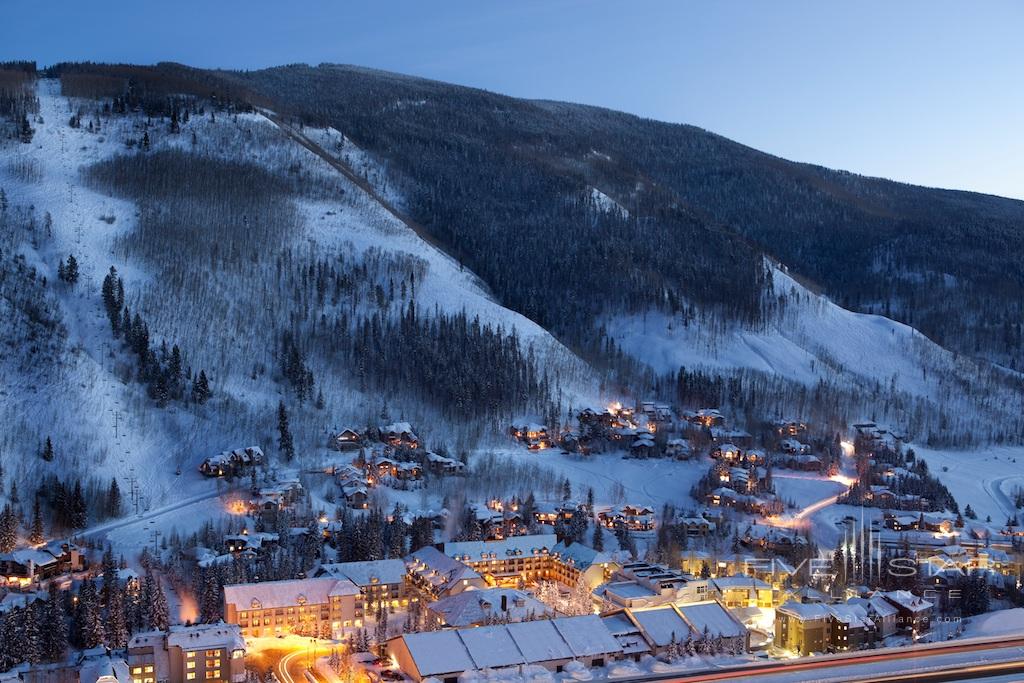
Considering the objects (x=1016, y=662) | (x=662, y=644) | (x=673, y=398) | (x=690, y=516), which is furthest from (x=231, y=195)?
(x=1016, y=662)

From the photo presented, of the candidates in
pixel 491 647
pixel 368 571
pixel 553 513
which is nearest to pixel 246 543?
pixel 368 571

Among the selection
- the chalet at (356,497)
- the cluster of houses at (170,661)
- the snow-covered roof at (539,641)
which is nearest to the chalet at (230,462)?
the chalet at (356,497)

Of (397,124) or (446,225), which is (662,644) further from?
(397,124)

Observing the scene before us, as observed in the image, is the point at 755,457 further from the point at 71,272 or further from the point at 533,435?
the point at 71,272

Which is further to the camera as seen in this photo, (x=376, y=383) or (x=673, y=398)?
(x=673, y=398)

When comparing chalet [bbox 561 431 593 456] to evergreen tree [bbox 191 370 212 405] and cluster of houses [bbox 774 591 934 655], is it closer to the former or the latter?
evergreen tree [bbox 191 370 212 405]

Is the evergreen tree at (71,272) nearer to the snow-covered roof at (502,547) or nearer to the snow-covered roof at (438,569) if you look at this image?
the snow-covered roof at (438,569)
